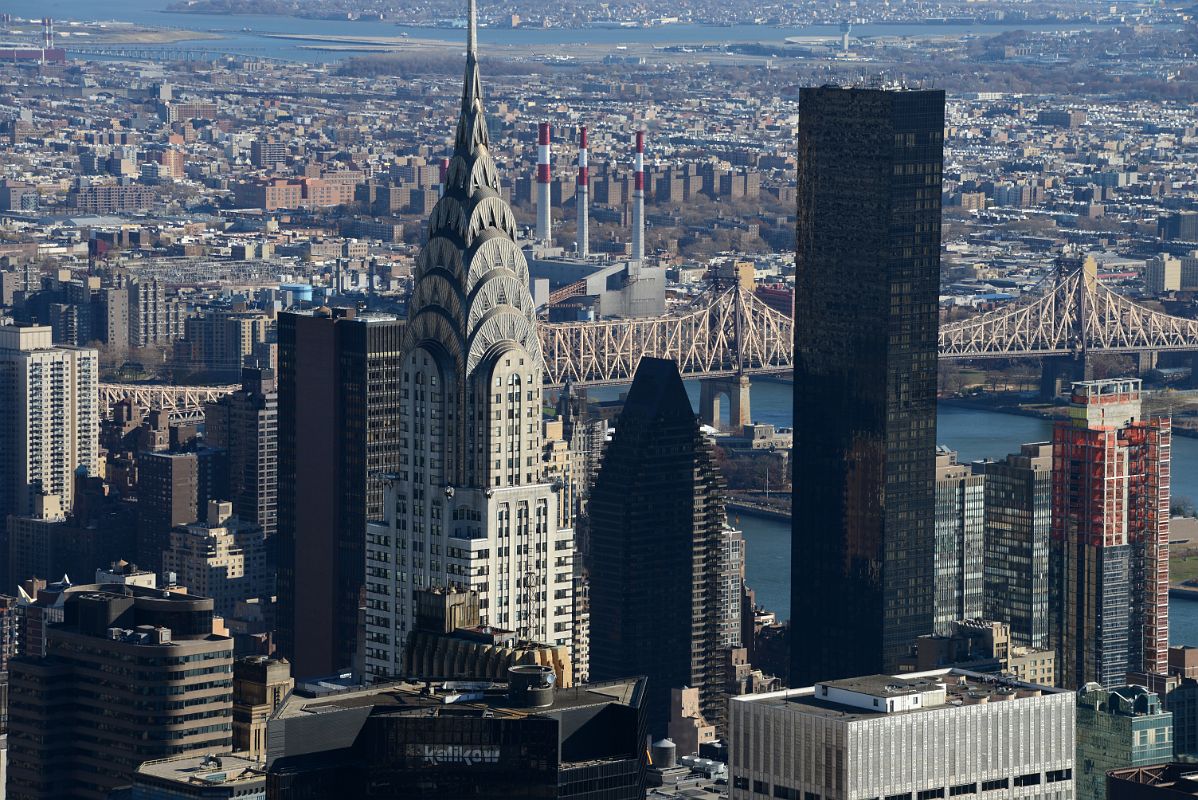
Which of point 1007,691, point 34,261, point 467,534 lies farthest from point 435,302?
point 34,261

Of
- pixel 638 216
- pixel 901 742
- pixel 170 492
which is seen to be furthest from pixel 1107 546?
pixel 638 216

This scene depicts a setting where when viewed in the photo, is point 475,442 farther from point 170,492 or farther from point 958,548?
point 170,492

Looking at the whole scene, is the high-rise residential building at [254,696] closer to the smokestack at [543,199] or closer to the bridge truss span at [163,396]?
the bridge truss span at [163,396]

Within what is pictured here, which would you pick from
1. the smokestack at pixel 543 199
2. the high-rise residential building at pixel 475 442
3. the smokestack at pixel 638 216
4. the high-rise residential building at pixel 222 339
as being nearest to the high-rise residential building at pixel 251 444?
the high-rise residential building at pixel 222 339

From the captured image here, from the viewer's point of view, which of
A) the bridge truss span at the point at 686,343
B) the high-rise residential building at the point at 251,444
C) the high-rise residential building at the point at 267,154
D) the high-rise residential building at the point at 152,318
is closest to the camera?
the high-rise residential building at the point at 251,444

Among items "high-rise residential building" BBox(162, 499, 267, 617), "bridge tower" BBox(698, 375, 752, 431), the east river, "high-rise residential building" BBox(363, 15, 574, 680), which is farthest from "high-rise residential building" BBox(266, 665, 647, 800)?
"bridge tower" BBox(698, 375, 752, 431)

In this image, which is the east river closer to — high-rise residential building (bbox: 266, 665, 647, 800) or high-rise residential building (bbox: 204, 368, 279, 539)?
high-rise residential building (bbox: 204, 368, 279, 539)
